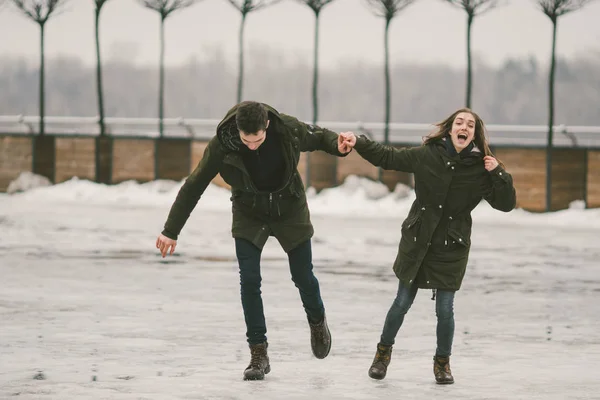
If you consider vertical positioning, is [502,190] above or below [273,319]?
above

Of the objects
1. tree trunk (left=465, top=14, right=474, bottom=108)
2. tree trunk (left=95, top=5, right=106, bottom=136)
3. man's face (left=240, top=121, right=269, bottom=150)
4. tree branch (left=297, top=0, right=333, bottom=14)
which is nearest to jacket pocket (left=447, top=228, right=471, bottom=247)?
man's face (left=240, top=121, right=269, bottom=150)

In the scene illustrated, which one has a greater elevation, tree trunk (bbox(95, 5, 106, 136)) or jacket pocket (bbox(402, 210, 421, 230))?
jacket pocket (bbox(402, 210, 421, 230))

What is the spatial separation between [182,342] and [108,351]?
65 cm

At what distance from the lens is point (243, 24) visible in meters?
34.7

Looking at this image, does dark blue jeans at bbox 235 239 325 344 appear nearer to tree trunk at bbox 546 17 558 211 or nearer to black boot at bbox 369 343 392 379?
black boot at bbox 369 343 392 379

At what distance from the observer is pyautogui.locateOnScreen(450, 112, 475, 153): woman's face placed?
7910mm

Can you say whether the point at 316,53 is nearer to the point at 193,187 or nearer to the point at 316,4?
the point at 316,4

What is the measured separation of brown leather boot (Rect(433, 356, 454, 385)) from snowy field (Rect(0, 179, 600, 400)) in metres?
0.10

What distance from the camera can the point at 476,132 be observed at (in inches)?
318

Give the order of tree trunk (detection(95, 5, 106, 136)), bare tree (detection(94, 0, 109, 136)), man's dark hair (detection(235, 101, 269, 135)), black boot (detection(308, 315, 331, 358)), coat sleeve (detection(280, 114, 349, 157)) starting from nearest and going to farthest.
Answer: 1. man's dark hair (detection(235, 101, 269, 135))
2. coat sleeve (detection(280, 114, 349, 157))
3. black boot (detection(308, 315, 331, 358))
4. tree trunk (detection(95, 5, 106, 136))
5. bare tree (detection(94, 0, 109, 136))

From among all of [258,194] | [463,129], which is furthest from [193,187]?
[463,129]

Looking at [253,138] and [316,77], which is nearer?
[253,138]

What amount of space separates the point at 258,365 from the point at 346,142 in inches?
53.9

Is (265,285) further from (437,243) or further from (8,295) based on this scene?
(437,243)
